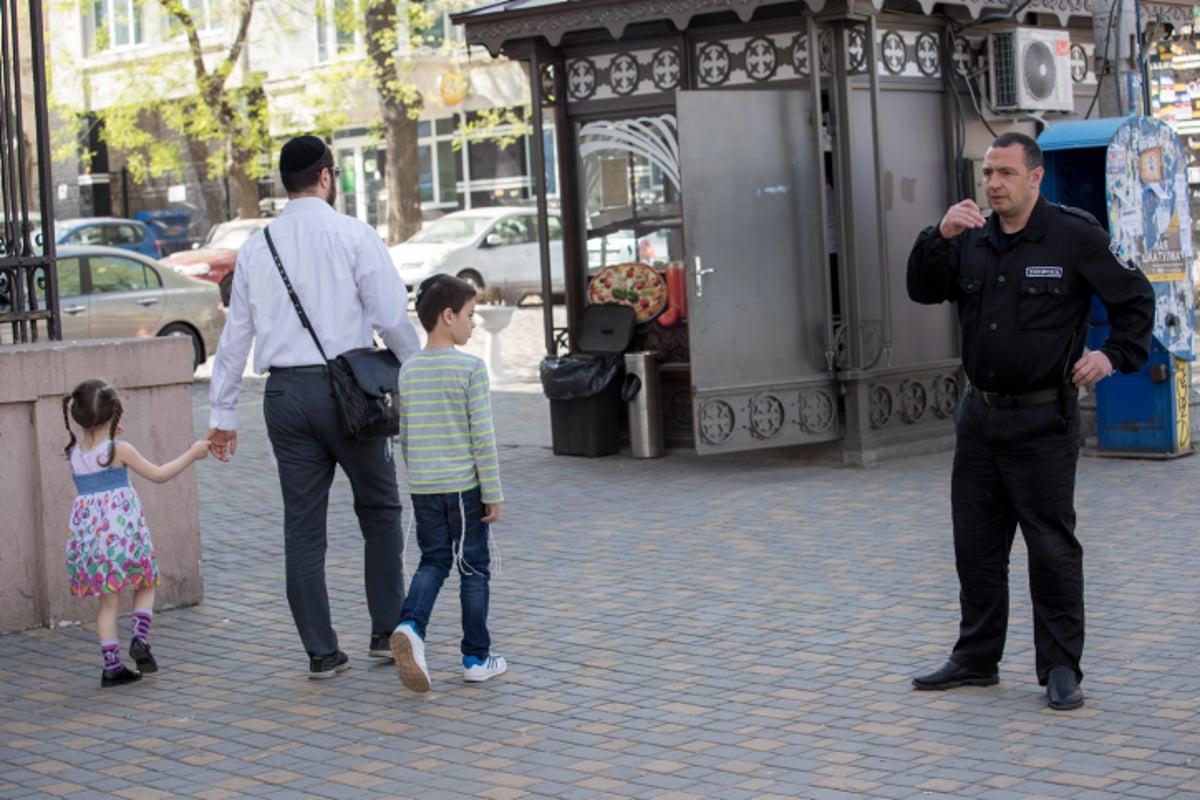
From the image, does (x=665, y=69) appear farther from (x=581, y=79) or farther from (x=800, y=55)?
(x=800, y=55)

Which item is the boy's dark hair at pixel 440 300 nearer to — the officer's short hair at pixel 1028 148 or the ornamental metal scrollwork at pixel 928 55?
the officer's short hair at pixel 1028 148

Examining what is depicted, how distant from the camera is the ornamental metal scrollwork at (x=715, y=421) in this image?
35.8 feet

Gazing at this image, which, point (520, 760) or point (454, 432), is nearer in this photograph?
point (520, 760)

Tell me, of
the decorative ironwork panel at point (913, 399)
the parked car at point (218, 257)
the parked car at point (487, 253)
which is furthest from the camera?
the parked car at point (218, 257)

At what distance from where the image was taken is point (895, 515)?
30.8ft

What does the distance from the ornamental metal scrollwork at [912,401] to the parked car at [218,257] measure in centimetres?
1623

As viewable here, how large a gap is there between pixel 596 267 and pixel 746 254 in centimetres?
154

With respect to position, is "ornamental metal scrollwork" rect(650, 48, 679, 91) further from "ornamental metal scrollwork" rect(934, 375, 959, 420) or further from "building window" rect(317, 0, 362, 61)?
"building window" rect(317, 0, 362, 61)

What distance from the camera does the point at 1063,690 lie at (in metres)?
5.55

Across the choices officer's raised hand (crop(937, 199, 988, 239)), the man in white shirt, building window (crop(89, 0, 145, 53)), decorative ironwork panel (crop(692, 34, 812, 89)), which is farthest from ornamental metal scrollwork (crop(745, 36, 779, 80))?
building window (crop(89, 0, 145, 53))

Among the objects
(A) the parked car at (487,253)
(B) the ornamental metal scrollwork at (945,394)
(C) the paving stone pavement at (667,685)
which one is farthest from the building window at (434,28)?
(C) the paving stone pavement at (667,685)

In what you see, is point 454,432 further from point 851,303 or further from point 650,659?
point 851,303

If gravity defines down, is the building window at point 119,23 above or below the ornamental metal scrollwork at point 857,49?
above

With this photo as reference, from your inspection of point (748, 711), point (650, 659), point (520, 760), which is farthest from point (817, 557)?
point (520, 760)
